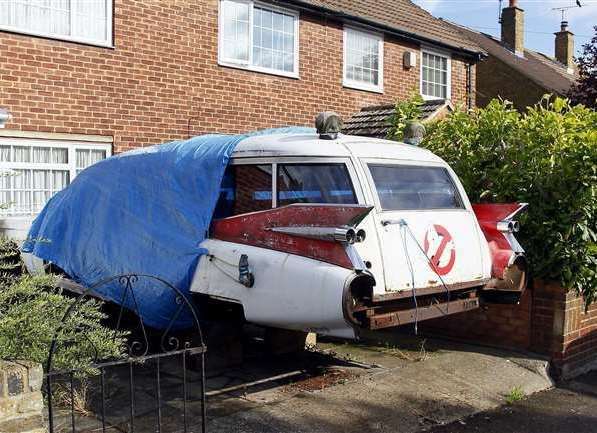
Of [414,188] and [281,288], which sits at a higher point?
[414,188]

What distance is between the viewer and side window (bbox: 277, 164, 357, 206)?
5789 mm

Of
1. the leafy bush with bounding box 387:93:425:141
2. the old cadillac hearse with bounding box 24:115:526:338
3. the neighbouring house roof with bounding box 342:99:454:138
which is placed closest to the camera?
the old cadillac hearse with bounding box 24:115:526:338

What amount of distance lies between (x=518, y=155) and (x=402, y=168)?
209 centimetres

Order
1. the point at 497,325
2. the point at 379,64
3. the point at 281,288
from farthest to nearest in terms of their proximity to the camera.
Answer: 1. the point at 379,64
2. the point at 497,325
3. the point at 281,288

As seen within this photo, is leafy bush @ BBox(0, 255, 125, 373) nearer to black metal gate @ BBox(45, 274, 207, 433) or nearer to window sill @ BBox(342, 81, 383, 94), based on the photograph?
black metal gate @ BBox(45, 274, 207, 433)

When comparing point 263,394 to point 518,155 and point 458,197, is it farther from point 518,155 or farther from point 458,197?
point 518,155

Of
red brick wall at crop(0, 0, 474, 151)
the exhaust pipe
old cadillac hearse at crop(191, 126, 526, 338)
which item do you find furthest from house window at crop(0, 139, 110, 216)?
the exhaust pipe

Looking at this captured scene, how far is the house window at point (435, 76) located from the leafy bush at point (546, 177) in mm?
7313

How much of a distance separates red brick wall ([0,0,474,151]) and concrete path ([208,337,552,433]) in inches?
189

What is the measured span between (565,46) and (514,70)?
30.0ft

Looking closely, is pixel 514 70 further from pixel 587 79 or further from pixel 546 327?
pixel 546 327

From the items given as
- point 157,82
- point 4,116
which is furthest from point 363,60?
point 4,116

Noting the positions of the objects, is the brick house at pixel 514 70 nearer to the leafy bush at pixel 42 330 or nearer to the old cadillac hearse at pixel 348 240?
the old cadillac hearse at pixel 348 240

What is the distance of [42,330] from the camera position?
369 cm
